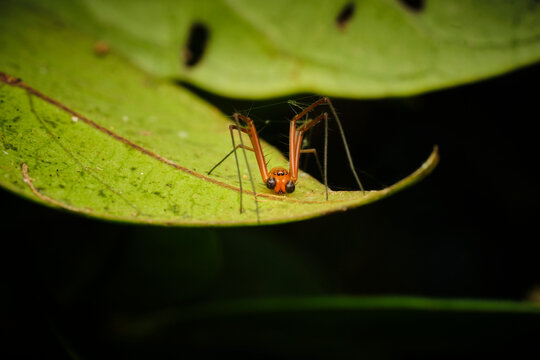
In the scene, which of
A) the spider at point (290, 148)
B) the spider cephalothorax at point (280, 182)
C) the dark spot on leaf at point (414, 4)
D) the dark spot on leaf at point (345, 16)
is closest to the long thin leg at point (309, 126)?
the spider at point (290, 148)

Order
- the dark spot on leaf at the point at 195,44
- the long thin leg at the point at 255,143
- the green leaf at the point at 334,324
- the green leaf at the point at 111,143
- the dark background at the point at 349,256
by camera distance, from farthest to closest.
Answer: the dark spot on leaf at the point at 195,44, the long thin leg at the point at 255,143, the dark background at the point at 349,256, the green leaf at the point at 334,324, the green leaf at the point at 111,143

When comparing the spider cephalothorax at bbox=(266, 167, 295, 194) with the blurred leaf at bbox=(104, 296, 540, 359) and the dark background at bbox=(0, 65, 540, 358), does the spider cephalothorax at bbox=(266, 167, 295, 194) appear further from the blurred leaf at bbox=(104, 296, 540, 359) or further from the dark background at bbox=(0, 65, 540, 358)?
the blurred leaf at bbox=(104, 296, 540, 359)

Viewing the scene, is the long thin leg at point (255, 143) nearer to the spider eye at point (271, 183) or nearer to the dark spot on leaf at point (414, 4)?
the spider eye at point (271, 183)

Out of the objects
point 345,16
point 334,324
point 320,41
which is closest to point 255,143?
point 320,41

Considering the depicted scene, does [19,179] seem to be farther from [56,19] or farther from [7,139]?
[56,19]

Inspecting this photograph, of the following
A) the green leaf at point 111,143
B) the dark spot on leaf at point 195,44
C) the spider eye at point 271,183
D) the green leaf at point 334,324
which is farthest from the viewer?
the dark spot on leaf at point 195,44

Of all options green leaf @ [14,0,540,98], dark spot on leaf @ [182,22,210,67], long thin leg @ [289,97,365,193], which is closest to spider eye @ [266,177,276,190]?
long thin leg @ [289,97,365,193]
